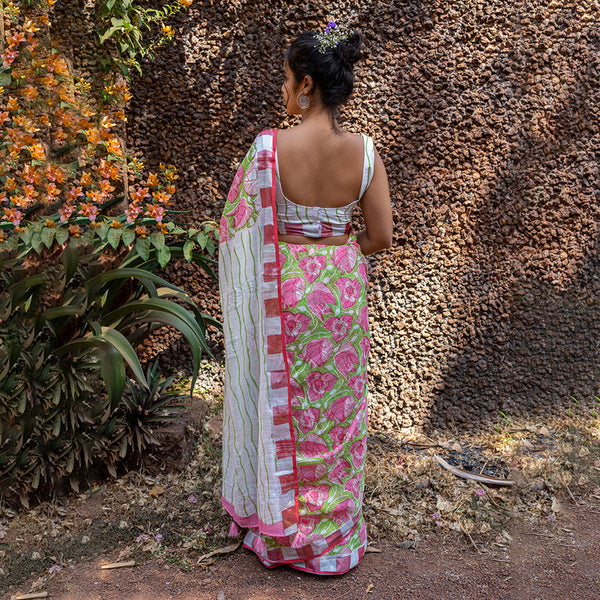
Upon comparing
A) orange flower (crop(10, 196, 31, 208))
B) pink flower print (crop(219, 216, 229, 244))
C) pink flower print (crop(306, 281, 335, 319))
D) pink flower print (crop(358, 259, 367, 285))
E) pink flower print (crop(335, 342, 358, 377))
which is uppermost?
orange flower (crop(10, 196, 31, 208))

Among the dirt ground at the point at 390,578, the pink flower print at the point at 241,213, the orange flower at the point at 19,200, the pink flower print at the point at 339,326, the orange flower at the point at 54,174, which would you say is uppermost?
the orange flower at the point at 54,174

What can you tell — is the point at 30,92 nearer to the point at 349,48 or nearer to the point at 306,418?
the point at 349,48

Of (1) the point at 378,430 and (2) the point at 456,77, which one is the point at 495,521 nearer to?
(1) the point at 378,430

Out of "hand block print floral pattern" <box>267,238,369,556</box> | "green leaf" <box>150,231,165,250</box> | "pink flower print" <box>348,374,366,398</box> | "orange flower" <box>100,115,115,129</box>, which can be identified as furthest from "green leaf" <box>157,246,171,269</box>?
"pink flower print" <box>348,374,366,398</box>

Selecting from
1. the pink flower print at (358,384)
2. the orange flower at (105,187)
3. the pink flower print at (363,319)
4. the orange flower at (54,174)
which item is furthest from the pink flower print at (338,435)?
the orange flower at (54,174)

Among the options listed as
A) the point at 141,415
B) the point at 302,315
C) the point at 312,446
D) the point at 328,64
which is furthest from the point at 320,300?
the point at 141,415

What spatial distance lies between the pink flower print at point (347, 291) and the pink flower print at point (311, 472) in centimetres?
58

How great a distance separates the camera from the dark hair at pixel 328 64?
1.79 metres

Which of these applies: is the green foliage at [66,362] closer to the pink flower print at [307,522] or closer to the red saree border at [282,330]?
the red saree border at [282,330]

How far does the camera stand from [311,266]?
1.90 metres

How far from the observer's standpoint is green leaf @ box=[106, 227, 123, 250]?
8.13 ft

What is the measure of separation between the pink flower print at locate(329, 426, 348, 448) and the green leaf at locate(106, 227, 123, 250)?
1.28 meters

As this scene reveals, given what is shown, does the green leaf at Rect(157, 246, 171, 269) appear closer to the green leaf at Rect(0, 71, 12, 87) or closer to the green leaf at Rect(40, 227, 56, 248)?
the green leaf at Rect(40, 227, 56, 248)

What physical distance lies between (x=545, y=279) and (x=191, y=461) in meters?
2.22
